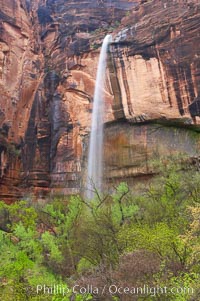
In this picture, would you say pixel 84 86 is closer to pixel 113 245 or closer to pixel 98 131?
pixel 98 131

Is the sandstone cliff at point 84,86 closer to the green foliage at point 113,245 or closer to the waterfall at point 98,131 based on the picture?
the waterfall at point 98,131

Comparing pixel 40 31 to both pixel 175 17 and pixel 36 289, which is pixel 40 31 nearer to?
pixel 175 17

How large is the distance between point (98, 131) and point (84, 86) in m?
3.93

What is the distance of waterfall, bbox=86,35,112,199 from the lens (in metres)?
24.4

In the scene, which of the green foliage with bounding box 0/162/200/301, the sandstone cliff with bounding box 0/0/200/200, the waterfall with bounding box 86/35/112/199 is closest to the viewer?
the green foliage with bounding box 0/162/200/301

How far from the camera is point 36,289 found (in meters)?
7.17

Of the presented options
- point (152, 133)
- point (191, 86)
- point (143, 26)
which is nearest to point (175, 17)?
point (143, 26)

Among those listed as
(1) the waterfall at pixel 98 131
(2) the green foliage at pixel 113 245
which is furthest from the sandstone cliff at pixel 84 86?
(2) the green foliage at pixel 113 245

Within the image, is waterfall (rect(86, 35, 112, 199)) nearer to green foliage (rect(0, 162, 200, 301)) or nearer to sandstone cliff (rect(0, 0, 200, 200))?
sandstone cliff (rect(0, 0, 200, 200))

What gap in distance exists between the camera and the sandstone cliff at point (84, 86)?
21.4 meters

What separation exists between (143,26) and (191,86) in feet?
18.4

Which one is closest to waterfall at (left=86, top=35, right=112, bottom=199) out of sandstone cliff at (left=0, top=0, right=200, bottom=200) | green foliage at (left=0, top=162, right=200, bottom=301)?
sandstone cliff at (left=0, top=0, right=200, bottom=200)

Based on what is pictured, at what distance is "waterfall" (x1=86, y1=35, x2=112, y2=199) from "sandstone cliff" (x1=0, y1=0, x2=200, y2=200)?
598 millimetres

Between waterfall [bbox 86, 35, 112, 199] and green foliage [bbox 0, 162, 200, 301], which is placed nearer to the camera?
green foliage [bbox 0, 162, 200, 301]
